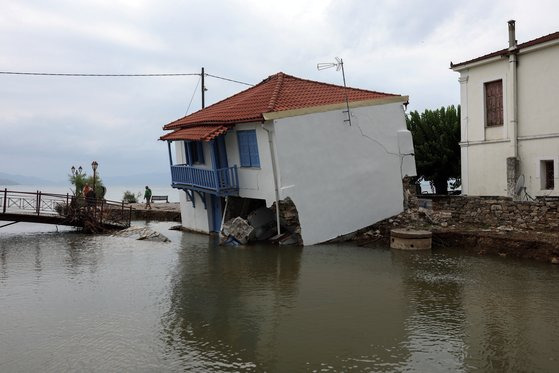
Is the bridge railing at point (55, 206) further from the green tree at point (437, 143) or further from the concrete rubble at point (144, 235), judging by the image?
the green tree at point (437, 143)

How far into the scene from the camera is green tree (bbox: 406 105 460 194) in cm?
2400

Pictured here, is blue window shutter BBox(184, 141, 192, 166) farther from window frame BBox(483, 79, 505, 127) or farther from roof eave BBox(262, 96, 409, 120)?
window frame BBox(483, 79, 505, 127)

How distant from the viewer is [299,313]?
9398mm

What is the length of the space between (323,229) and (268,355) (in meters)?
10.7

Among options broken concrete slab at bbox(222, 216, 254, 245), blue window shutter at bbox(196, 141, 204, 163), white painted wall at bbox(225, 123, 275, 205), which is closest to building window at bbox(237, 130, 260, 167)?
white painted wall at bbox(225, 123, 275, 205)

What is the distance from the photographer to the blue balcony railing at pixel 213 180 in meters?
19.0

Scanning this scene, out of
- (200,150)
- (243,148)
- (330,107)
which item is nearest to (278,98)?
(330,107)

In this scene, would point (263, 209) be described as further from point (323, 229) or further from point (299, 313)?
point (299, 313)

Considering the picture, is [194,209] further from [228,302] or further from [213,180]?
[228,302]

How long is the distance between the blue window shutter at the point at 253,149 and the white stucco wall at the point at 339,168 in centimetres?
150

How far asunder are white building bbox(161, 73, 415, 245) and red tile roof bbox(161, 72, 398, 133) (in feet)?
0.13

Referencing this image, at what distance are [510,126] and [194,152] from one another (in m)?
13.0

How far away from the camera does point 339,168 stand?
59.3 feet

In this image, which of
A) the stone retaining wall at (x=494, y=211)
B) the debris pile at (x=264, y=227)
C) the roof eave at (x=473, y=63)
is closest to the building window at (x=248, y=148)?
the debris pile at (x=264, y=227)
